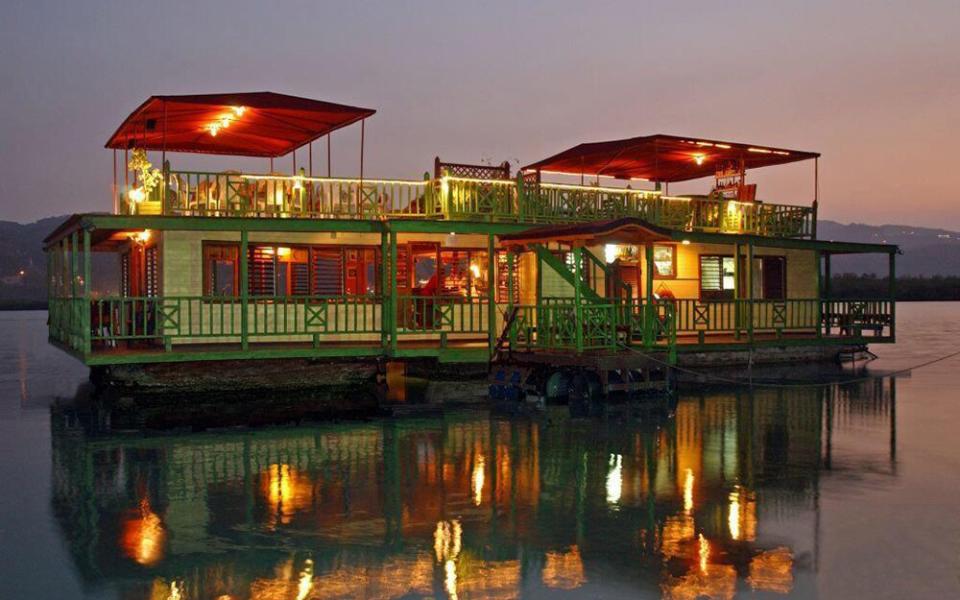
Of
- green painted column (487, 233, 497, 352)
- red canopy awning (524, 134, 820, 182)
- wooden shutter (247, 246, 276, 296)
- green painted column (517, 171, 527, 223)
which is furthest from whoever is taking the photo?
red canopy awning (524, 134, 820, 182)

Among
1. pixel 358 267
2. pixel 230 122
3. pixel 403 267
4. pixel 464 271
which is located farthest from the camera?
pixel 464 271

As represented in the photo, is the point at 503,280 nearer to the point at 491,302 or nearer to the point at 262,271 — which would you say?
the point at 491,302

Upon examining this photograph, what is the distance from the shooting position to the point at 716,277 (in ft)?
96.2

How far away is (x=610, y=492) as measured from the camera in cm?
1150

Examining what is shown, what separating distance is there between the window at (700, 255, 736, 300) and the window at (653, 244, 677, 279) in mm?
1037

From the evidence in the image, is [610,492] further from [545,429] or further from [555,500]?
[545,429]

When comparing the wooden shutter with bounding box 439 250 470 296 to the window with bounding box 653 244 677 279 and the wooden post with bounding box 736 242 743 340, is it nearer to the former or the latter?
the window with bounding box 653 244 677 279

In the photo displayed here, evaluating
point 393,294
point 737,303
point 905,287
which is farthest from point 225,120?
point 905,287

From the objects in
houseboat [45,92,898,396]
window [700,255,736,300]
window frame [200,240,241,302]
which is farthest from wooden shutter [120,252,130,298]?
window [700,255,736,300]

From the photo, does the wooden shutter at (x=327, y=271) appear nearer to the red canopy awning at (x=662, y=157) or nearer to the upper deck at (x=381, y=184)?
the upper deck at (x=381, y=184)

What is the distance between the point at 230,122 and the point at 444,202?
5.67 meters

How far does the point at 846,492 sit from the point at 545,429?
630cm

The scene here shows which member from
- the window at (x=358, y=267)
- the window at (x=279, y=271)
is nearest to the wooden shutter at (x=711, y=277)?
the window at (x=358, y=267)

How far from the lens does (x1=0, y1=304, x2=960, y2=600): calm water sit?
26.5 feet
